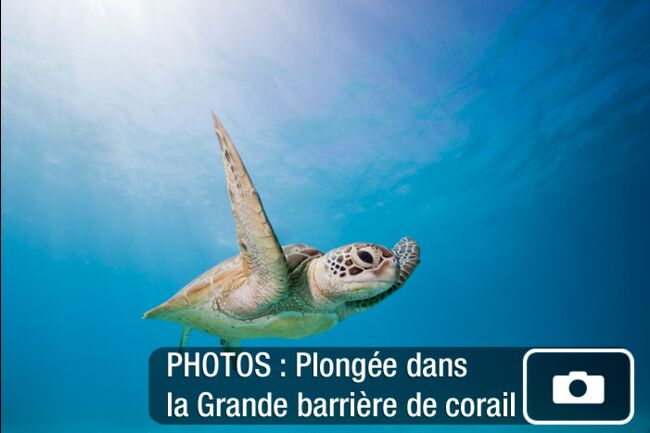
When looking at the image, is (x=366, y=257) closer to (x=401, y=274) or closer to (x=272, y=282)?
(x=272, y=282)

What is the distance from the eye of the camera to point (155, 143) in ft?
60.4

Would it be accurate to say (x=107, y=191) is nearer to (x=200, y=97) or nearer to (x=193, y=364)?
(x=200, y=97)

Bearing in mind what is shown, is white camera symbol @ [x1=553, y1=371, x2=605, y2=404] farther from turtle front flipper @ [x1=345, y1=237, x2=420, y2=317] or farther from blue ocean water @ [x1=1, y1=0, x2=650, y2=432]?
blue ocean water @ [x1=1, y1=0, x2=650, y2=432]

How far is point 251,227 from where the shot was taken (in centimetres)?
262

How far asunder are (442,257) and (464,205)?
593 inches

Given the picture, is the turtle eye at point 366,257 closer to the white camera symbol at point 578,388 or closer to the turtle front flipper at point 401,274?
the turtle front flipper at point 401,274

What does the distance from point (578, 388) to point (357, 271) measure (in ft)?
9.90

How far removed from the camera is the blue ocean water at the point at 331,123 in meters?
12.6

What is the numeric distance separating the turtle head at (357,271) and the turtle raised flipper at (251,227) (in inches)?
14.4

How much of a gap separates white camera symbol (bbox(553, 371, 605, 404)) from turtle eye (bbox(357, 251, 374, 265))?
90.8 inches

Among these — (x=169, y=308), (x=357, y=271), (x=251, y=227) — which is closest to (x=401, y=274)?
(x=357, y=271)

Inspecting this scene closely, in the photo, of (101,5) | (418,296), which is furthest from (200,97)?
(418,296)

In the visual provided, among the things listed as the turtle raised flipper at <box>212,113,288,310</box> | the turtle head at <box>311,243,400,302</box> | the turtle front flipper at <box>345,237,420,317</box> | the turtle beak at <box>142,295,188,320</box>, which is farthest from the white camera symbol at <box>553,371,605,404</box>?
the turtle beak at <box>142,295,188,320</box>

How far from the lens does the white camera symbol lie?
3.56 metres
